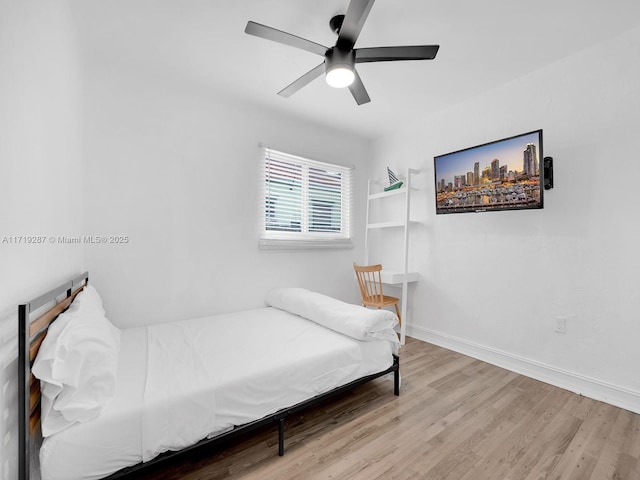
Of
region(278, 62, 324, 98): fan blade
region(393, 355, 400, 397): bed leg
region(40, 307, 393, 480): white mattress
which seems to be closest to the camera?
region(40, 307, 393, 480): white mattress

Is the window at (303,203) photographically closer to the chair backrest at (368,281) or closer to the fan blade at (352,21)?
the chair backrest at (368,281)

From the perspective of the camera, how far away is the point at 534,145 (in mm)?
2201

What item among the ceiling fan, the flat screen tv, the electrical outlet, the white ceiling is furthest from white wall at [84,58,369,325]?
the electrical outlet

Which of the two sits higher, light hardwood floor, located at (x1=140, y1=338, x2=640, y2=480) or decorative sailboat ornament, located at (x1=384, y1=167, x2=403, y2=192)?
decorative sailboat ornament, located at (x1=384, y1=167, x2=403, y2=192)

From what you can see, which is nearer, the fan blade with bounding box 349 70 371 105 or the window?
the fan blade with bounding box 349 70 371 105

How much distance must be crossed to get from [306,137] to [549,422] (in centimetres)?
329

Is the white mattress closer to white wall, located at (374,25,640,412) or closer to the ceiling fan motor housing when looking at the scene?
white wall, located at (374,25,640,412)

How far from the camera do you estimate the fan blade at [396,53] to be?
172 centimetres

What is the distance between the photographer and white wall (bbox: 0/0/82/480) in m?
1.01

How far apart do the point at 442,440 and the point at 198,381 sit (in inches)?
55.1

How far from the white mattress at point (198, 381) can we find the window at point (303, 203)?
46.1 inches

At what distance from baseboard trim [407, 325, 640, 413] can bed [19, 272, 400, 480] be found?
120 cm

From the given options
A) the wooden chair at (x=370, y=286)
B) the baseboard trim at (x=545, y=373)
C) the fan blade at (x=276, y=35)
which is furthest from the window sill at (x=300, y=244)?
the fan blade at (x=276, y=35)

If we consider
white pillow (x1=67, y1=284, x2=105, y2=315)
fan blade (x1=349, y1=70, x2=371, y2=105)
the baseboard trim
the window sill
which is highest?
fan blade (x1=349, y1=70, x2=371, y2=105)
